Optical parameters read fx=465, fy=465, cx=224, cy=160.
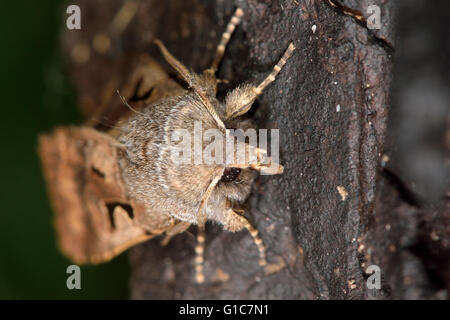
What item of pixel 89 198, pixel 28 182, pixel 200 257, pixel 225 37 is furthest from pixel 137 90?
pixel 28 182

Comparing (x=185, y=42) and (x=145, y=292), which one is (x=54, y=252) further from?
(x=185, y=42)

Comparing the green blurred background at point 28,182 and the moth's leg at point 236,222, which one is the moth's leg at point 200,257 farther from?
the green blurred background at point 28,182

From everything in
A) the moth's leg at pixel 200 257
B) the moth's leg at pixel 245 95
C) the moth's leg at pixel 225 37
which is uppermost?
the moth's leg at pixel 225 37

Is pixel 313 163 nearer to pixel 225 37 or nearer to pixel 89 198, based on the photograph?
pixel 225 37

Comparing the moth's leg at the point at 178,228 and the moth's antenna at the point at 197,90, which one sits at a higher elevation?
the moth's antenna at the point at 197,90

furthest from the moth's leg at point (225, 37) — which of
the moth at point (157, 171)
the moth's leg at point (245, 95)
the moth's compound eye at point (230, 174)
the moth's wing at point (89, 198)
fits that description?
the moth's wing at point (89, 198)
